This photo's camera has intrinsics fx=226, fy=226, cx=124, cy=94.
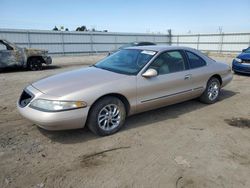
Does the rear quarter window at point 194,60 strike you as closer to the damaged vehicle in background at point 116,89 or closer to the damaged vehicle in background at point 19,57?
the damaged vehicle in background at point 116,89

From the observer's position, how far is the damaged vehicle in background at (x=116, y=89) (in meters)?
3.50

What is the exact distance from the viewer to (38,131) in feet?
13.3

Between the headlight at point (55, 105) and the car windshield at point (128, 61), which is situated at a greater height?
the car windshield at point (128, 61)

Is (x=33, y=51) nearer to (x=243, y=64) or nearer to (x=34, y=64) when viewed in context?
(x=34, y=64)

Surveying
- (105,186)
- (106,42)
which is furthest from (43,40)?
(105,186)

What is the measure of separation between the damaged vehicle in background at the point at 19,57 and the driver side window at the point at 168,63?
346 inches

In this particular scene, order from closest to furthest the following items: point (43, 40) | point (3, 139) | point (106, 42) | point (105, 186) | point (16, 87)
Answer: point (105, 186) < point (3, 139) < point (16, 87) < point (43, 40) < point (106, 42)

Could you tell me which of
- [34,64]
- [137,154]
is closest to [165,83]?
[137,154]

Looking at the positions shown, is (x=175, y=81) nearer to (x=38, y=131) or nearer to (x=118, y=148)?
(x=118, y=148)

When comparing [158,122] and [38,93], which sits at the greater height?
[38,93]

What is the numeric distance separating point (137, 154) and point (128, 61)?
79.8 inches

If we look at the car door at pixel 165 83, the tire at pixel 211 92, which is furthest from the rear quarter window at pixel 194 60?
the tire at pixel 211 92

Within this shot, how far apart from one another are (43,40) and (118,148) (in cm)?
1990

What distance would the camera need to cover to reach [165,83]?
4508 mm
